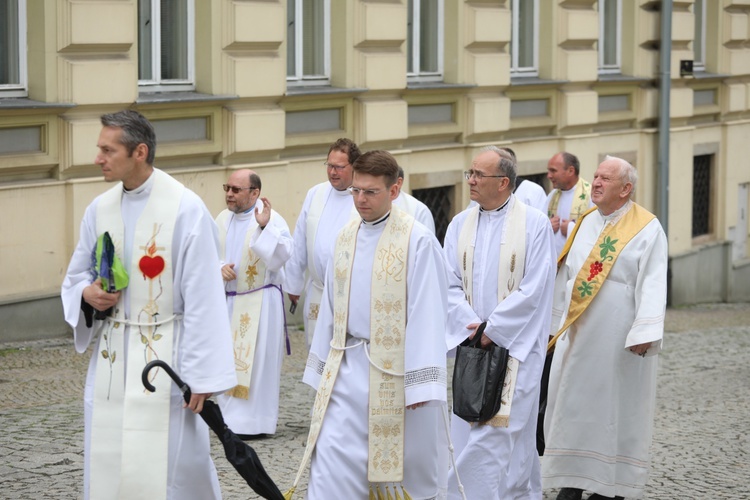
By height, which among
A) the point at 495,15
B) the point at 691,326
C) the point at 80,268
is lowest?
the point at 691,326

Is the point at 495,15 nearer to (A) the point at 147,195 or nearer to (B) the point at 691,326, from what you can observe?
(B) the point at 691,326

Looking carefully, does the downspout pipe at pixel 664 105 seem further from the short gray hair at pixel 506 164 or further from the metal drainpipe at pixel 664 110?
the short gray hair at pixel 506 164

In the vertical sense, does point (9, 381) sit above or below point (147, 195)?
below

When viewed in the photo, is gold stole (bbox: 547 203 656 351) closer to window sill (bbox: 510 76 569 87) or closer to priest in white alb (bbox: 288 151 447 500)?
priest in white alb (bbox: 288 151 447 500)

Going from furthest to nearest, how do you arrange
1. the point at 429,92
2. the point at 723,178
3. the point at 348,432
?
the point at 723,178
the point at 429,92
the point at 348,432

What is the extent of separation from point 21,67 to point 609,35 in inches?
391

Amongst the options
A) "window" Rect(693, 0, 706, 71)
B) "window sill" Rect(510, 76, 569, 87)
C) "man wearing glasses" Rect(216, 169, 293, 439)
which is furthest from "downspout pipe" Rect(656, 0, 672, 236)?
"man wearing glasses" Rect(216, 169, 293, 439)

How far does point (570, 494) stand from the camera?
790 cm

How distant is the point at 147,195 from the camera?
582 cm

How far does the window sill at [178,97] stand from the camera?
1211 centimetres

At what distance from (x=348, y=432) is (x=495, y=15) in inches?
425

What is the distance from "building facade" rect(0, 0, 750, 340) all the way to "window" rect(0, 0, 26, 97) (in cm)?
2

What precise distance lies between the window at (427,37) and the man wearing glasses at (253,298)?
681 centimetres

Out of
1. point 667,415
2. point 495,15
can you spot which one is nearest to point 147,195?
point 667,415
